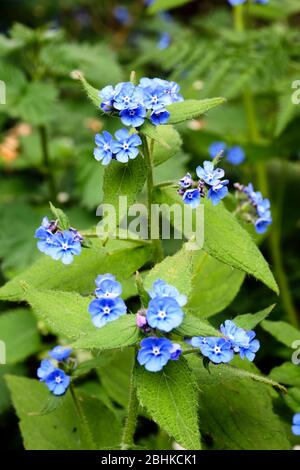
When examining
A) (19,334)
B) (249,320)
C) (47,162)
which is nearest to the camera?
(249,320)

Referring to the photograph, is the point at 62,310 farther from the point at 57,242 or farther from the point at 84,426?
the point at 84,426

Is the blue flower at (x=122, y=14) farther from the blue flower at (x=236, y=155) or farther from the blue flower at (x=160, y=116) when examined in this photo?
the blue flower at (x=160, y=116)

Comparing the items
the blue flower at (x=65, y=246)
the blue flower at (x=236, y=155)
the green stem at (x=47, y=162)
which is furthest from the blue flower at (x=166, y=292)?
the green stem at (x=47, y=162)

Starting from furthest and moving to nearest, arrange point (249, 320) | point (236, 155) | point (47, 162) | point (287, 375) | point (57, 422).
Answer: point (47, 162) → point (236, 155) → point (57, 422) → point (287, 375) → point (249, 320)

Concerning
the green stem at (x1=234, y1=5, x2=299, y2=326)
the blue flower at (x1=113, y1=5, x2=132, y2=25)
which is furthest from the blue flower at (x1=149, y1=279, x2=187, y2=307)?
the blue flower at (x1=113, y1=5, x2=132, y2=25)

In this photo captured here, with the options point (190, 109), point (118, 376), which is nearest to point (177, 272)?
point (190, 109)
